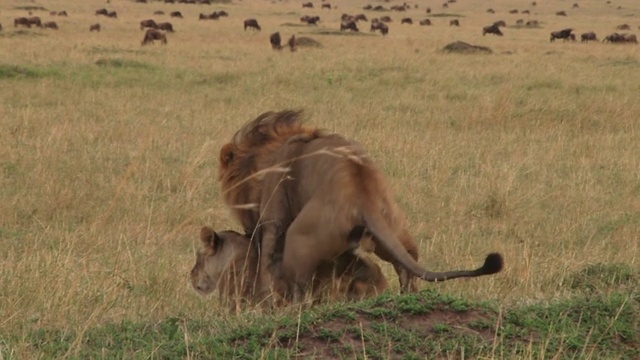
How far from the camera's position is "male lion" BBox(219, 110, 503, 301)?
4.27m

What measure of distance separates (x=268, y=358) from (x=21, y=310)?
4.89 feet

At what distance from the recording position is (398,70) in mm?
18328

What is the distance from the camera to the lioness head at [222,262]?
478 centimetres

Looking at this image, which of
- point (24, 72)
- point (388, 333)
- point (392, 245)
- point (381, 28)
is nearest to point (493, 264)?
point (388, 333)

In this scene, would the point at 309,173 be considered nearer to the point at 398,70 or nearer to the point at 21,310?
the point at 21,310

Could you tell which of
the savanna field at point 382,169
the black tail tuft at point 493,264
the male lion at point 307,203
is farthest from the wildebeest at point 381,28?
the black tail tuft at point 493,264

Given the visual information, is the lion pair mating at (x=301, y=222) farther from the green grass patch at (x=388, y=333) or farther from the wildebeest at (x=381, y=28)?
the wildebeest at (x=381, y=28)

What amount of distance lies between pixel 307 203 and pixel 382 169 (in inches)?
194

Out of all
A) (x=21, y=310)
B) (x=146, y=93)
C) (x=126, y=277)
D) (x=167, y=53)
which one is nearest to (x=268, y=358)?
(x=21, y=310)

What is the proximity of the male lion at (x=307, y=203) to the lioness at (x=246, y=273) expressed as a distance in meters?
0.10

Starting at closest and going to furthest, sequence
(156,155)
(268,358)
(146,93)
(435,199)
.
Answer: (268,358) → (435,199) → (156,155) → (146,93)

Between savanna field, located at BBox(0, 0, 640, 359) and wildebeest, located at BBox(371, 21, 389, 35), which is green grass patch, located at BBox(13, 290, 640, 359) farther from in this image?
wildebeest, located at BBox(371, 21, 389, 35)

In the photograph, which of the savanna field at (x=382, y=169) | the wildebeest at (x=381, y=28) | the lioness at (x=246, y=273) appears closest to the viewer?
the savanna field at (x=382, y=169)

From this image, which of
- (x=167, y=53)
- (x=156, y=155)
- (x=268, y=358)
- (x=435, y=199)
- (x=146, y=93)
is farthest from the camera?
(x=167, y=53)
